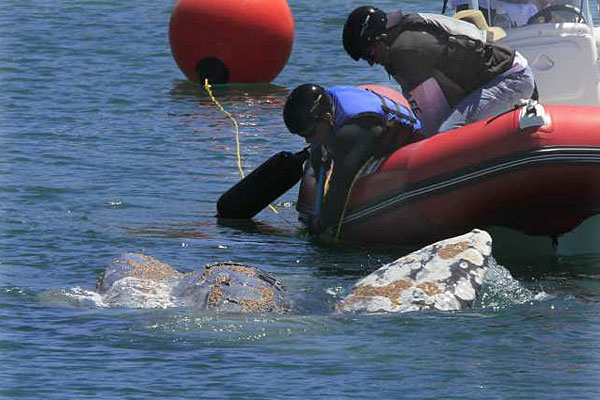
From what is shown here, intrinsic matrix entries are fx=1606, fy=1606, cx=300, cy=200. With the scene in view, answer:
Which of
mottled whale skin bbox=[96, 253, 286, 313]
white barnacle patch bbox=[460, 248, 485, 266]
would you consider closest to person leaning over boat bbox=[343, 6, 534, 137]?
white barnacle patch bbox=[460, 248, 485, 266]

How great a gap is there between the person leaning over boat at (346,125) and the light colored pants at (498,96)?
Answer: 0.37 metres

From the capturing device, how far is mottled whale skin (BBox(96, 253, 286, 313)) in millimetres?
7801

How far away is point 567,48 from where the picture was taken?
34.6 ft

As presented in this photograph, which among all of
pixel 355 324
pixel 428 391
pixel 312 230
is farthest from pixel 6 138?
pixel 428 391

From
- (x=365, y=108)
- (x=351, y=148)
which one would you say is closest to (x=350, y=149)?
(x=351, y=148)

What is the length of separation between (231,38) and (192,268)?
6738 mm

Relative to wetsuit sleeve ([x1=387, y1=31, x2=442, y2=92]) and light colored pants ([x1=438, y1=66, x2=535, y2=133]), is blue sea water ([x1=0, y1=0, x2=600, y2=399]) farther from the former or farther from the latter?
wetsuit sleeve ([x1=387, y1=31, x2=442, y2=92])

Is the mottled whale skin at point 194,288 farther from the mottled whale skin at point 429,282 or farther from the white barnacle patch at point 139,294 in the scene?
the mottled whale skin at point 429,282

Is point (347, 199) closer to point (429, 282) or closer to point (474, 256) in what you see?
point (474, 256)

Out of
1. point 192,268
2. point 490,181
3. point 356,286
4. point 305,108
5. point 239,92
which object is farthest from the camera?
point 239,92

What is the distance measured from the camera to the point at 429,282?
8.01 m

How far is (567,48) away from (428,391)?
14.7 ft

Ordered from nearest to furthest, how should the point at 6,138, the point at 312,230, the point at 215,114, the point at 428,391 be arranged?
the point at 428,391
the point at 312,230
the point at 6,138
the point at 215,114

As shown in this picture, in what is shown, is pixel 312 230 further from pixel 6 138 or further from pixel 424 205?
pixel 6 138
